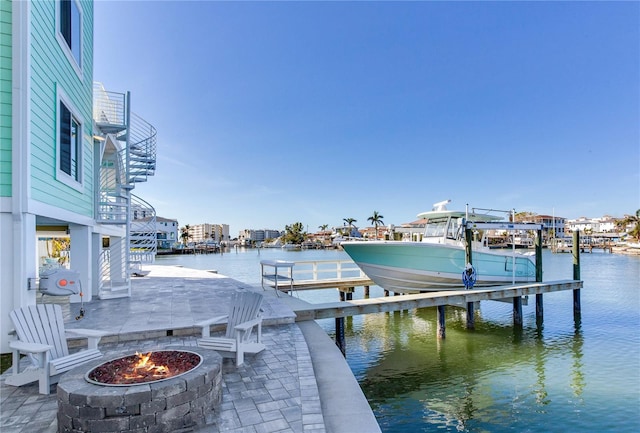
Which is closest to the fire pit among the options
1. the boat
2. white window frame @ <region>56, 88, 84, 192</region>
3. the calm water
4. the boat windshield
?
the calm water

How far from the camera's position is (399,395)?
6.88 m

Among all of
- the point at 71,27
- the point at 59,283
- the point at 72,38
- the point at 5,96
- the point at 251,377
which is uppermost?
the point at 71,27

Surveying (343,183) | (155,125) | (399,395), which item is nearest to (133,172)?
(155,125)

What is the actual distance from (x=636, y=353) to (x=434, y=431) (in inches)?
313

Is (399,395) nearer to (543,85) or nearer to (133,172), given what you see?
(133,172)

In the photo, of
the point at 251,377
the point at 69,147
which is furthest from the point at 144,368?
the point at 69,147

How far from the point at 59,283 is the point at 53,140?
2900 millimetres

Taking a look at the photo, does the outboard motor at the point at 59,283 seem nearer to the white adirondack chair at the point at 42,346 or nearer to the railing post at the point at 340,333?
the white adirondack chair at the point at 42,346

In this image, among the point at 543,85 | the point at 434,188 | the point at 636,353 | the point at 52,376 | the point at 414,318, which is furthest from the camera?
the point at 434,188

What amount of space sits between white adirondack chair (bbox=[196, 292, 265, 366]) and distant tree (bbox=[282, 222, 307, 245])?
105m

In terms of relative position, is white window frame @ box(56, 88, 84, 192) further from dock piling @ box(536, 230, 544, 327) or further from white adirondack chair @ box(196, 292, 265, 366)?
dock piling @ box(536, 230, 544, 327)

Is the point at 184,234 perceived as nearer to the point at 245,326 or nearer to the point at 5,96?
the point at 5,96

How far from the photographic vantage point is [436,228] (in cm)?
1461

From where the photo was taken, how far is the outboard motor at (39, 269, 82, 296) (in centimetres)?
645
